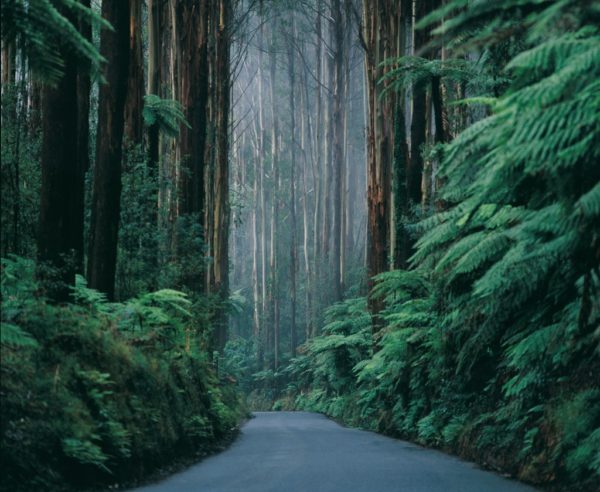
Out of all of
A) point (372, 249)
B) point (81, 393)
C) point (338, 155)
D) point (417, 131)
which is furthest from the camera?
point (338, 155)

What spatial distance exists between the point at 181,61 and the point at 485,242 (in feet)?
64.2

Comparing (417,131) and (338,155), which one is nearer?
(417,131)

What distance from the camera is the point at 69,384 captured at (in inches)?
336

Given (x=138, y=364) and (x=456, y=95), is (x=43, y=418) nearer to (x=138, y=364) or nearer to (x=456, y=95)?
(x=138, y=364)

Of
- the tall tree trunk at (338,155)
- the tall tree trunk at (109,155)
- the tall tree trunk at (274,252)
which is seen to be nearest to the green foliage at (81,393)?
the tall tree trunk at (109,155)

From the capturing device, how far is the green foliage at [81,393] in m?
7.12

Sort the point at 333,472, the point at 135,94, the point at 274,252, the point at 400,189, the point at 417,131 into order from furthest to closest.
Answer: the point at 274,252 → the point at 400,189 → the point at 417,131 → the point at 135,94 → the point at 333,472

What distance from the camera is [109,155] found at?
14836mm

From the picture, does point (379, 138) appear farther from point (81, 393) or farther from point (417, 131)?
point (81, 393)

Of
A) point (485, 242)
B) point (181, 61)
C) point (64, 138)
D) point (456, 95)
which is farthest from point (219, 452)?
point (181, 61)

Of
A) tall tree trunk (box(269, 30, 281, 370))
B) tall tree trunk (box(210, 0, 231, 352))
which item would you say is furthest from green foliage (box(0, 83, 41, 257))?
tall tree trunk (box(269, 30, 281, 370))

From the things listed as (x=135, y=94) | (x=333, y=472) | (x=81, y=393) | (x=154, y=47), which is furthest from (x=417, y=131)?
(x=81, y=393)

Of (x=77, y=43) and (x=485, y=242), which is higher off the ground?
(x=77, y=43)

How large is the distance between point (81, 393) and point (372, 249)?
652 inches
